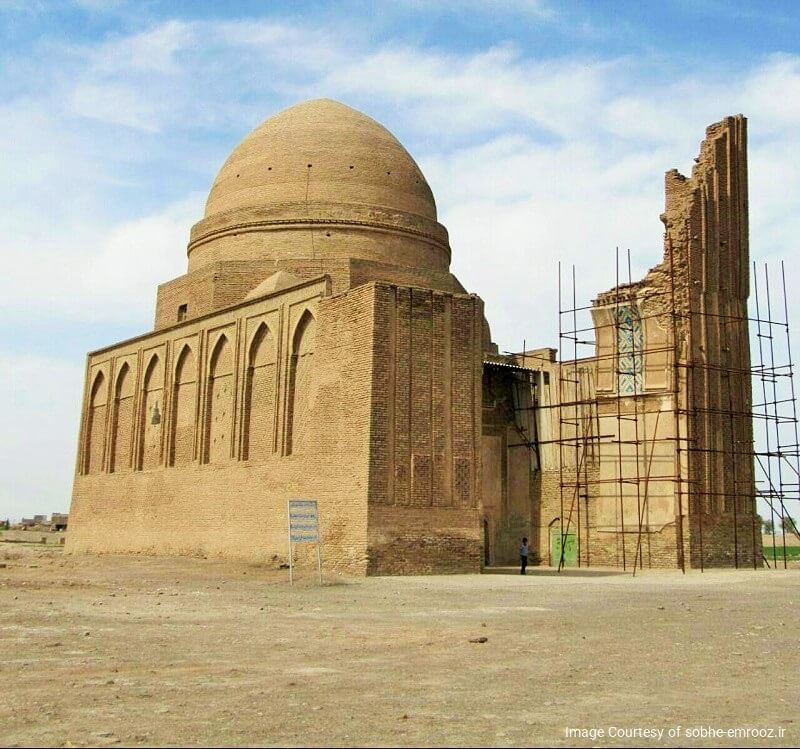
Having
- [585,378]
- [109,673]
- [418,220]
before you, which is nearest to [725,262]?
[585,378]

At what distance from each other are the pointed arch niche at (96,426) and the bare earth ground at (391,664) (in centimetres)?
1524

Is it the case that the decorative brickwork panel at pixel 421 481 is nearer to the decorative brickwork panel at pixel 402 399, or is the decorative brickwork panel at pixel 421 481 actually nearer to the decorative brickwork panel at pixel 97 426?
the decorative brickwork panel at pixel 402 399

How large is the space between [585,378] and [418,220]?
6.90 metres

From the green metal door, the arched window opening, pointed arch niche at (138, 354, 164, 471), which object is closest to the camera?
the arched window opening

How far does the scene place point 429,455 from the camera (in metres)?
20.1

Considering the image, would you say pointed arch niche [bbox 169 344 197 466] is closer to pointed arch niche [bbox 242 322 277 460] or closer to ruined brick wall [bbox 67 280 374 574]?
ruined brick wall [bbox 67 280 374 574]

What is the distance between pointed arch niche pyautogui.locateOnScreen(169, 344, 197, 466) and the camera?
86.8 feet

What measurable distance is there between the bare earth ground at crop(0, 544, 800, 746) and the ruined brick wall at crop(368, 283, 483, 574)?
3.28 m

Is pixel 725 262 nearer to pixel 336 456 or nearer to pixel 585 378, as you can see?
pixel 585 378

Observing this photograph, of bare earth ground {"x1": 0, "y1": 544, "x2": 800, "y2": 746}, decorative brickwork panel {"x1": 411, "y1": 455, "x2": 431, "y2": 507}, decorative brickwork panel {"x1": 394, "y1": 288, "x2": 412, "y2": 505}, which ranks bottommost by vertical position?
bare earth ground {"x1": 0, "y1": 544, "x2": 800, "y2": 746}

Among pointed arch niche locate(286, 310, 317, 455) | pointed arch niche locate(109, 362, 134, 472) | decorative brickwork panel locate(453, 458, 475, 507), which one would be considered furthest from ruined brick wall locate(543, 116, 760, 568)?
pointed arch niche locate(109, 362, 134, 472)

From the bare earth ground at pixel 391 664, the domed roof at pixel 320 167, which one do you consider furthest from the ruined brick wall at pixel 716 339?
the domed roof at pixel 320 167

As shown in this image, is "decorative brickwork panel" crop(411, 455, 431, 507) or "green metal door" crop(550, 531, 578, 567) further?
"green metal door" crop(550, 531, 578, 567)

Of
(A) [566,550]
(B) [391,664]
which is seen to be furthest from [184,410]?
(B) [391,664]
